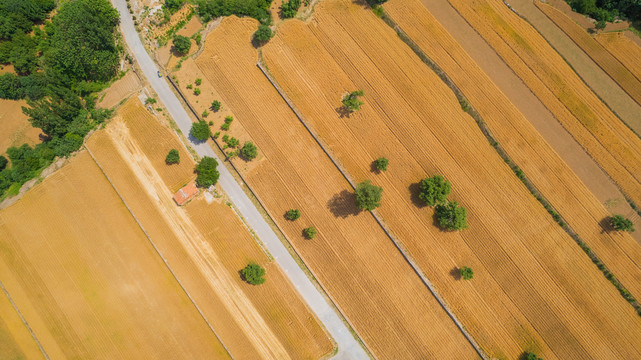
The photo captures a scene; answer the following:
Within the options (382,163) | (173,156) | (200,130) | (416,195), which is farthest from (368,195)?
(173,156)

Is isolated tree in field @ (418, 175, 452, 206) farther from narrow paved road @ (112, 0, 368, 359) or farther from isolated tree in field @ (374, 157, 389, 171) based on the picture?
narrow paved road @ (112, 0, 368, 359)

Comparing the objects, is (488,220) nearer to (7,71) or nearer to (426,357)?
(426,357)

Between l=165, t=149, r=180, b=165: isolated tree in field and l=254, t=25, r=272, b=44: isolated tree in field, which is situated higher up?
l=254, t=25, r=272, b=44: isolated tree in field

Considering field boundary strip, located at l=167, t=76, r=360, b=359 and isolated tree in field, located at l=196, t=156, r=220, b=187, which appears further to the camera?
isolated tree in field, located at l=196, t=156, r=220, b=187

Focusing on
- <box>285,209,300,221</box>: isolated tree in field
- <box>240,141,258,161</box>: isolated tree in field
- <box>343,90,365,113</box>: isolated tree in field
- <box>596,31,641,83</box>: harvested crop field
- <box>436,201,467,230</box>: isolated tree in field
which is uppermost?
<box>240,141,258,161</box>: isolated tree in field

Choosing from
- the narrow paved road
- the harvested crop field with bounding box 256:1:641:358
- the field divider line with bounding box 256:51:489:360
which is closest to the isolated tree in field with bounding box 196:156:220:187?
the narrow paved road

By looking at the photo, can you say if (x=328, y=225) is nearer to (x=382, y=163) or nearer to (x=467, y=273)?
(x=382, y=163)
